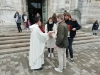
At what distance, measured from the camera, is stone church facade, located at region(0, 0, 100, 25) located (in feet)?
29.3

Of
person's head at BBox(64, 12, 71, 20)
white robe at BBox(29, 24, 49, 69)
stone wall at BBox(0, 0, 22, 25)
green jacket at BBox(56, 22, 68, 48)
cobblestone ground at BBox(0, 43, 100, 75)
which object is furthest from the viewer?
stone wall at BBox(0, 0, 22, 25)

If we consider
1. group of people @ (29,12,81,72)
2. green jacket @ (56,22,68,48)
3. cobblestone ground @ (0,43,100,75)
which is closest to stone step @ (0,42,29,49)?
cobblestone ground @ (0,43,100,75)

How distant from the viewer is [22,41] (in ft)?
21.1

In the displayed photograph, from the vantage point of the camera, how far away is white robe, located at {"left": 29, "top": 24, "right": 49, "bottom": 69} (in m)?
3.47

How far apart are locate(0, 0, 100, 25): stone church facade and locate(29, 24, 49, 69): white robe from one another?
651cm

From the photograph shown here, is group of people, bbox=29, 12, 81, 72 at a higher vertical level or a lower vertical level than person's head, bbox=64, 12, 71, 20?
lower

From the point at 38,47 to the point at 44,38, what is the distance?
1.21 feet

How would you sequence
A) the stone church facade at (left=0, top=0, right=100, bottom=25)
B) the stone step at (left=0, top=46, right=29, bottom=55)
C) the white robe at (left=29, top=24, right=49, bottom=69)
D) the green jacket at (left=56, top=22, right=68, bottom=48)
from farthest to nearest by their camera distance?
the stone church facade at (left=0, top=0, right=100, bottom=25), the stone step at (left=0, top=46, right=29, bottom=55), the white robe at (left=29, top=24, right=49, bottom=69), the green jacket at (left=56, top=22, right=68, bottom=48)

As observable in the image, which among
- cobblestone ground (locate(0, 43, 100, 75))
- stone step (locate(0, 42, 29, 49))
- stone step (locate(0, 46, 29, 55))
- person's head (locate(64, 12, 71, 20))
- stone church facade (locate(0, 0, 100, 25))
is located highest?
stone church facade (locate(0, 0, 100, 25))

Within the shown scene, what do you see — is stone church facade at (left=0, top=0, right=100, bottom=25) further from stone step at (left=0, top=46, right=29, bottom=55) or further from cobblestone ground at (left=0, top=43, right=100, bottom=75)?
cobblestone ground at (left=0, top=43, right=100, bottom=75)

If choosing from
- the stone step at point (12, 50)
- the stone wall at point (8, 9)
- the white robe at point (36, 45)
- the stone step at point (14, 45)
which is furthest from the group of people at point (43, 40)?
the stone wall at point (8, 9)

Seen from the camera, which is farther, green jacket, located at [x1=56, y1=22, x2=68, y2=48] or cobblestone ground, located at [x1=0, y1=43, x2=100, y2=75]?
cobblestone ground, located at [x1=0, y1=43, x2=100, y2=75]

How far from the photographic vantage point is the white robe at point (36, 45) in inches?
136

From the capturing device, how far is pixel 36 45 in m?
3.55
